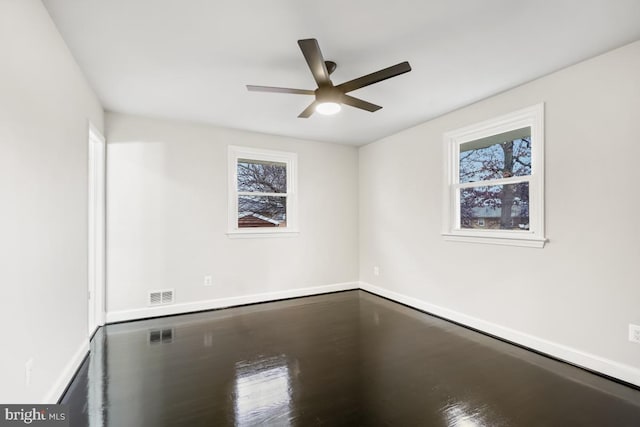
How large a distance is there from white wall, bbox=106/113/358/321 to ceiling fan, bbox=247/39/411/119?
1.97m

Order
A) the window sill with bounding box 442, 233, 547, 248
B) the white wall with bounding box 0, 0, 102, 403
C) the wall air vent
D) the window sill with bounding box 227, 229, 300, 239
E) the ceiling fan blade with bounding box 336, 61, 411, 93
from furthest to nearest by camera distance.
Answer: the window sill with bounding box 227, 229, 300, 239 → the wall air vent → the window sill with bounding box 442, 233, 547, 248 → the ceiling fan blade with bounding box 336, 61, 411, 93 → the white wall with bounding box 0, 0, 102, 403

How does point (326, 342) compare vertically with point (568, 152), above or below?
below

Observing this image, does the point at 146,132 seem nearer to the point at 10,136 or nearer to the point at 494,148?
the point at 10,136

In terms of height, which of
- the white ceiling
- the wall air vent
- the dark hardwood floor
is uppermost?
the white ceiling

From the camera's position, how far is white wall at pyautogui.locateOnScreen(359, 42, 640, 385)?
225cm

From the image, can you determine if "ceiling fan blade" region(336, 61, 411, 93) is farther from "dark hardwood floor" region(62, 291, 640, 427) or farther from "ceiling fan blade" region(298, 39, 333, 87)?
"dark hardwood floor" region(62, 291, 640, 427)

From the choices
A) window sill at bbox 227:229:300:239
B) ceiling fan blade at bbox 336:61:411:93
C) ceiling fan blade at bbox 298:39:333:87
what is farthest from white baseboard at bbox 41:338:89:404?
ceiling fan blade at bbox 336:61:411:93

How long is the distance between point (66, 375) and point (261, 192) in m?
2.90

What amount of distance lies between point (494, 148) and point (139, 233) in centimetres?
419

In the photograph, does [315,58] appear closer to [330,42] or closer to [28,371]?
[330,42]

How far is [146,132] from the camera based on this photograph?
3699 millimetres

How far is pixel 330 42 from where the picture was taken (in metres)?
2.14

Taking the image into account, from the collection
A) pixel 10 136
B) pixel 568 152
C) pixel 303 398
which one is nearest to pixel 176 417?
pixel 303 398

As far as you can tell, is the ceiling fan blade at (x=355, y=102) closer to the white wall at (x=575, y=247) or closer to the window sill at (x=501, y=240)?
the white wall at (x=575, y=247)
